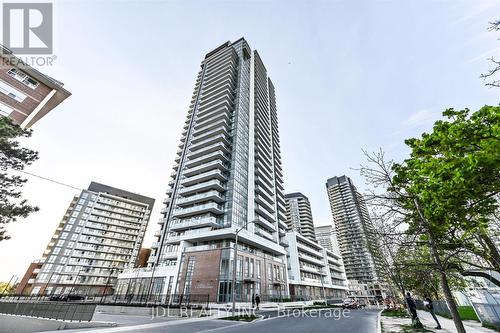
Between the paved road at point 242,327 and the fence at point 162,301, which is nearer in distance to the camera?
Result: the paved road at point 242,327

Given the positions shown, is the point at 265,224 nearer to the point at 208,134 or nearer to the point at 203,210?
the point at 203,210

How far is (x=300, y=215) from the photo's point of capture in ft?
369

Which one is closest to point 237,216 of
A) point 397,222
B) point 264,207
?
point 264,207

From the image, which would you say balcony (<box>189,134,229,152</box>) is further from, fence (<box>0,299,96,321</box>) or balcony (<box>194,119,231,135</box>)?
fence (<box>0,299,96,321</box>)

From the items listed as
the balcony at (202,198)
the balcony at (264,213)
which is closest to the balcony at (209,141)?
the balcony at (202,198)

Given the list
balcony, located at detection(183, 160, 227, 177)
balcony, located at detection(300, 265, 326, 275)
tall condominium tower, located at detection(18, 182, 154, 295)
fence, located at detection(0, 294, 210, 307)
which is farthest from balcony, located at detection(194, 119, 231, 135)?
tall condominium tower, located at detection(18, 182, 154, 295)

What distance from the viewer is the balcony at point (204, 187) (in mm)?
45281

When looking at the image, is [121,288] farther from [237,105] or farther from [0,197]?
[237,105]

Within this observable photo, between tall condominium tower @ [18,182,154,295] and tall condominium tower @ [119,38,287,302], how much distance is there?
3525 cm

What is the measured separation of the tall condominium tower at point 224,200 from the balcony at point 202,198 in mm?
196

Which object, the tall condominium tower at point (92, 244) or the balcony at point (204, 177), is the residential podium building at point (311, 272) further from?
the tall condominium tower at point (92, 244)

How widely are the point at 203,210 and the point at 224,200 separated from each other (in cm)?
482

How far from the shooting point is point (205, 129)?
56750 mm

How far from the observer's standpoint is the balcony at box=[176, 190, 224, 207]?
4378cm
